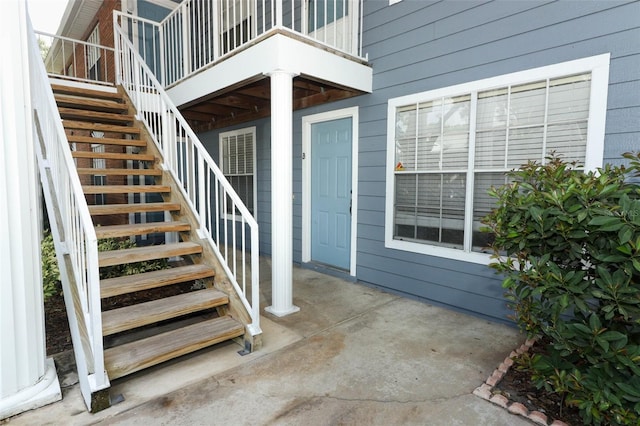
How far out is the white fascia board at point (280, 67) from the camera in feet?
10.2

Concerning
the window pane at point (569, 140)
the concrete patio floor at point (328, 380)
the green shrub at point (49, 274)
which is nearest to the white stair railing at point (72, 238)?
the concrete patio floor at point (328, 380)

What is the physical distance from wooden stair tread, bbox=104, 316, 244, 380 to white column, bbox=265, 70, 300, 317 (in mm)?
699

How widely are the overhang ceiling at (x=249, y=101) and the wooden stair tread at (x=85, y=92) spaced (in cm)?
91

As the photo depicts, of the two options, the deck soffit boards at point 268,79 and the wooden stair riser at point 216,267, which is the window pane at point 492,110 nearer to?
the deck soffit boards at point 268,79

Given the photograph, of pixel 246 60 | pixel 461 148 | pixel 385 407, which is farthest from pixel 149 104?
pixel 385 407

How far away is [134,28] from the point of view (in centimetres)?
593

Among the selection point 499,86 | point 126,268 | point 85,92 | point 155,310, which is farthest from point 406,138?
point 85,92

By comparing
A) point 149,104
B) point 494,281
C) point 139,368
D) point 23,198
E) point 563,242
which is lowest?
point 139,368

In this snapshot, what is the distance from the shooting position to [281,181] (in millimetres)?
3270

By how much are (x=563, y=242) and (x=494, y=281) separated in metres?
1.45

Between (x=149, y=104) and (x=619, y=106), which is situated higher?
(x=149, y=104)

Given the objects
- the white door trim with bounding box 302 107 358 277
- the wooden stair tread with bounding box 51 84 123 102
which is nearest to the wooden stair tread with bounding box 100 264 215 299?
the white door trim with bounding box 302 107 358 277

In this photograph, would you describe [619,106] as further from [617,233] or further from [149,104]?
[149,104]

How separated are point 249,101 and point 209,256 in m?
2.62
